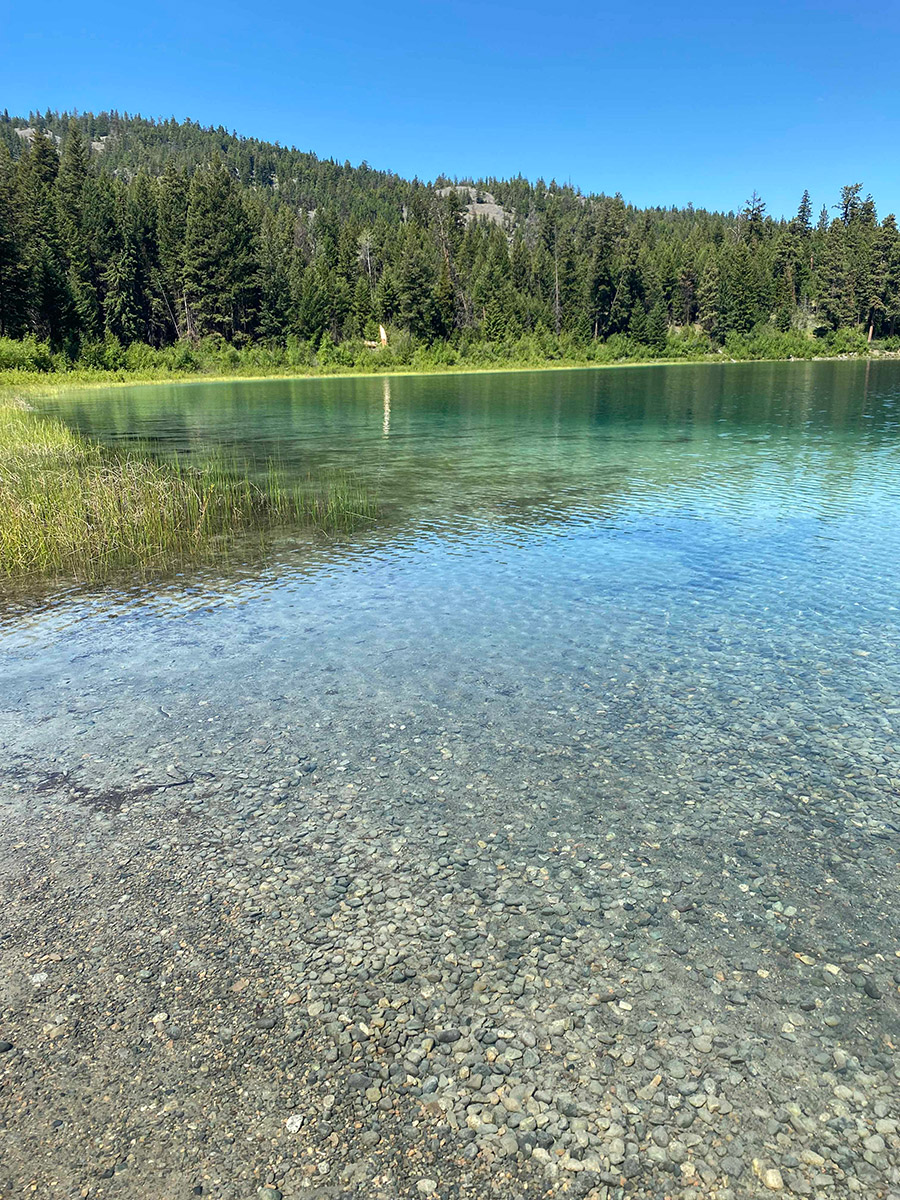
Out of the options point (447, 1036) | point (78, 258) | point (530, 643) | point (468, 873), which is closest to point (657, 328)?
point (78, 258)

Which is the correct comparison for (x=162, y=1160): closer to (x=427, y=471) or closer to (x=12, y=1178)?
(x=12, y=1178)

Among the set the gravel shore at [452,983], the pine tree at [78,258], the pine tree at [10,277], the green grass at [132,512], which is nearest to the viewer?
the gravel shore at [452,983]

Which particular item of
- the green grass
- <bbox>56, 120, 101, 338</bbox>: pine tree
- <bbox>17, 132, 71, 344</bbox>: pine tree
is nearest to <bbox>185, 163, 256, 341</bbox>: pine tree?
<bbox>56, 120, 101, 338</bbox>: pine tree

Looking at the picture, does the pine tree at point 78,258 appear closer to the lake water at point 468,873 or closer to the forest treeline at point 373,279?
the forest treeline at point 373,279

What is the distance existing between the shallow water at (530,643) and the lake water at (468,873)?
66mm

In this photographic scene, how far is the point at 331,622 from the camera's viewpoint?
1218 centimetres

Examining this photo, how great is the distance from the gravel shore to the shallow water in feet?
1.74

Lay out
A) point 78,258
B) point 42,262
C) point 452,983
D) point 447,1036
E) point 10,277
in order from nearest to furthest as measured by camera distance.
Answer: point 447,1036
point 452,983
point 10,277
point 42,262
point 78,258

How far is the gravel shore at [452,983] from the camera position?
3.81m

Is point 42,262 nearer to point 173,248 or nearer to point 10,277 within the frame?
point 10,277

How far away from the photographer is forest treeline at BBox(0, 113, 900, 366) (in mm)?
97688

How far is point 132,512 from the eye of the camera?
18656 millimetres

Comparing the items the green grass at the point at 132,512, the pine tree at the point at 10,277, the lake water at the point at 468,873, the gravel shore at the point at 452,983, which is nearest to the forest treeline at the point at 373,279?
the pine tree at the point at 10,277

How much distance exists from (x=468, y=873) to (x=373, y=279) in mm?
137648
